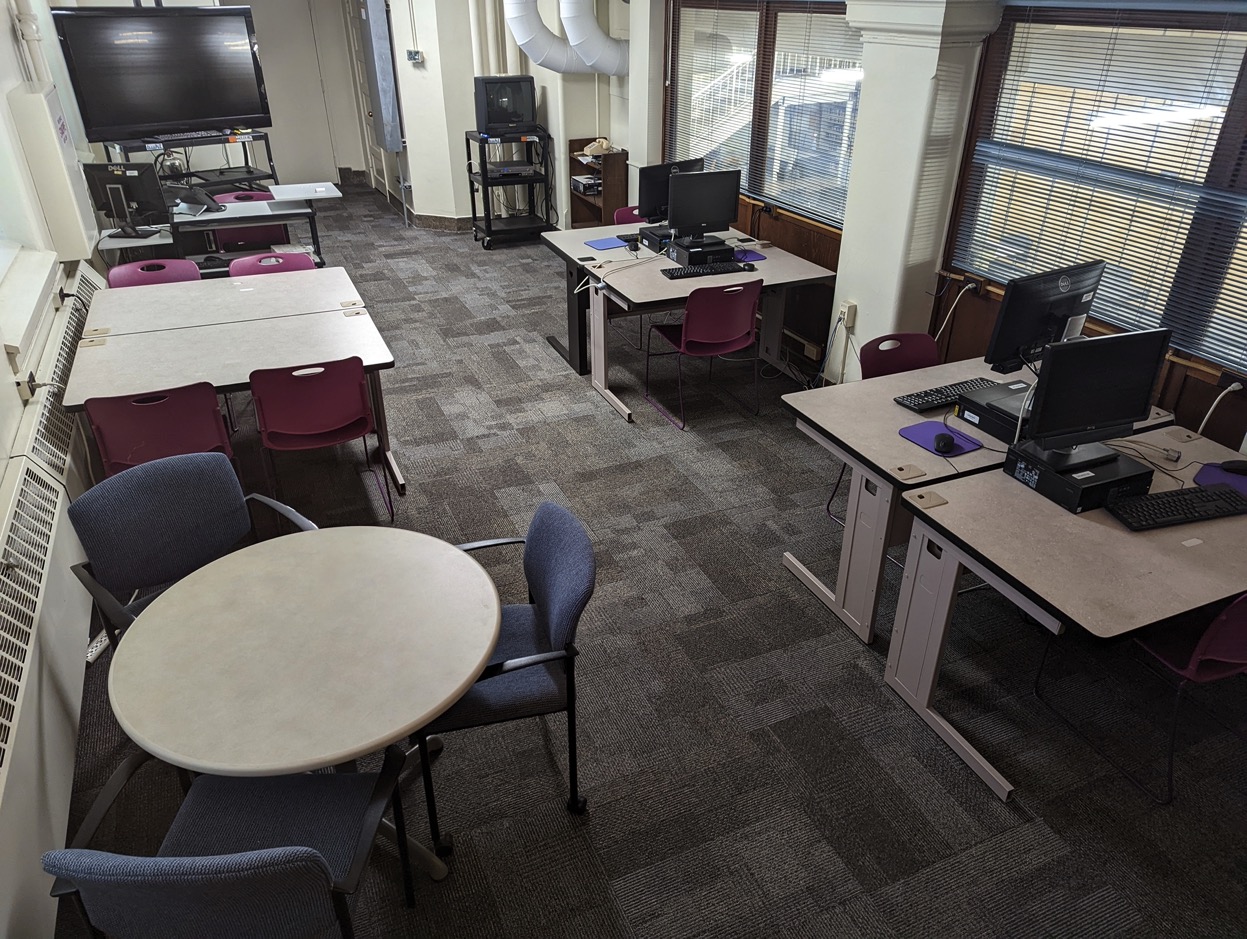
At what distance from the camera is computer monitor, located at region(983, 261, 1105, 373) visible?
3.09 meters

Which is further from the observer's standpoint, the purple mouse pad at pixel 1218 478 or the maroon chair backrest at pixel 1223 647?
the purple mouse pad at pixel 1218 478

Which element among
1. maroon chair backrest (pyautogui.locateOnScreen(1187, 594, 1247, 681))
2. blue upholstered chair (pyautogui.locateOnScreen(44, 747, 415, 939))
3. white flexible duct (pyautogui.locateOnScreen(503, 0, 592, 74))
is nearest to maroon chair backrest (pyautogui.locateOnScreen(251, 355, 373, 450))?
blue upholstered chair (pyautogui.locateOnScreen(44, 747, 415, 939))

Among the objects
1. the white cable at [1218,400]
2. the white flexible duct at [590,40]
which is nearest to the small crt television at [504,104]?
the white flexible duct at [590,40]

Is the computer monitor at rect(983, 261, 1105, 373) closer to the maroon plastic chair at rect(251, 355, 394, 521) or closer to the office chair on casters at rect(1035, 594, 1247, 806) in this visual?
the office chair on casters at rect(1035, 594, 1247, 806)

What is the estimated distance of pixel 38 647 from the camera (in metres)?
2.61

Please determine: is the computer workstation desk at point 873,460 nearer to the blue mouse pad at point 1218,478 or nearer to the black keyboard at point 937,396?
the black keyboard at point 937,396

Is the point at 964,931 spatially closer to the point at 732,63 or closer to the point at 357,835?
the point at 357,835

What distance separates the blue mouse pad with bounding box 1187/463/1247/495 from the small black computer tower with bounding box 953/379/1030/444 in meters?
0.62

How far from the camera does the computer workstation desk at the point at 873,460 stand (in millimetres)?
3090

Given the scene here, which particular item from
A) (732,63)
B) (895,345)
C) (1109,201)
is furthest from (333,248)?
(1109,201)

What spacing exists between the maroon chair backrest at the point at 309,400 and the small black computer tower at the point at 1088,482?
2805 millimetres

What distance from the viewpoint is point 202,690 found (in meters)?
2.08

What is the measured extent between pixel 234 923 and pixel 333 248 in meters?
8.01

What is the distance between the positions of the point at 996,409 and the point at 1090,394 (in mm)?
486
